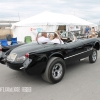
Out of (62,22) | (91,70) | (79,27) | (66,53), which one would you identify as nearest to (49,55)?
(66,53)

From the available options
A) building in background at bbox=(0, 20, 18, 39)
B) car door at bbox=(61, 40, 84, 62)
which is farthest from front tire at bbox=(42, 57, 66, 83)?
building in background at bbox=(0, 20, 18, 39)

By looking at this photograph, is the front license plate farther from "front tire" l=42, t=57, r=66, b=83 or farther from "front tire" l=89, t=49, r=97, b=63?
"front tire" l=89, t=49, r=97, b=63

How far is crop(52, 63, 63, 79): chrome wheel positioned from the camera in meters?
3.74

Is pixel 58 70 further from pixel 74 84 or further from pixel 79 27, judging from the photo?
pixel 79 27

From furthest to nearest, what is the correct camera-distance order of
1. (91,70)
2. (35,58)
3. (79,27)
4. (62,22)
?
(79,27), (62,22), (91,70), (35,58)

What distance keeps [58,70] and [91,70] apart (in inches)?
63.3

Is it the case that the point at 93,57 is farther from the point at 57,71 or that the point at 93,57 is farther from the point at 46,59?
the point at 46,59

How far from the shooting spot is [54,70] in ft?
12.4

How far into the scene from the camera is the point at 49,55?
365 centimetres

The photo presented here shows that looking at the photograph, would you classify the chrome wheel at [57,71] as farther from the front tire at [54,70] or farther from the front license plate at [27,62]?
the front license plate at [27,62]

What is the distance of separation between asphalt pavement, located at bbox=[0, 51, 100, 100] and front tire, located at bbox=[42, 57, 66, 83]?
169 millimetres

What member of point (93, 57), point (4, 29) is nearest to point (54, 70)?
point (93, 57)

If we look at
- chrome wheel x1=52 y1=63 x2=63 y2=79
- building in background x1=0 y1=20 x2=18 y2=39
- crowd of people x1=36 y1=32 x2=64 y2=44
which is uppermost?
building in background x1=0 y1=20 x2=18 y2=39

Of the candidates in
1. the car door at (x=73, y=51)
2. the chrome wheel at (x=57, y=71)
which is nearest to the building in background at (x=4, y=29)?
the car door at (x=73, y=51)
